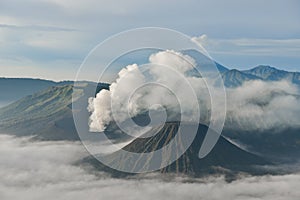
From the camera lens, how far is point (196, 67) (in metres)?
57.2

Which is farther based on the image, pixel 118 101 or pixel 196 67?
pixel 118 101

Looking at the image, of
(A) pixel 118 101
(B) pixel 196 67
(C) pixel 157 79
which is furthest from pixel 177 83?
(A) pixel 118 101

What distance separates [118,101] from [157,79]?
21623 mm

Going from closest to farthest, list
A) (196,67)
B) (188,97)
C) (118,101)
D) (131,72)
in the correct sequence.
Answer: (196,67) < (131,72) < (188,97) < (118,101)

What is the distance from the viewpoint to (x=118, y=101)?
88.6 m

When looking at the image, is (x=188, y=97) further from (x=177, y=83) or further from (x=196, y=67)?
(x=196, y=67)

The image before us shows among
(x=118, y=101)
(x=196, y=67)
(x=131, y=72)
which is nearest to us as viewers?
(x=196, y=67)

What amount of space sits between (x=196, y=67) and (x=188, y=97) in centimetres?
2444

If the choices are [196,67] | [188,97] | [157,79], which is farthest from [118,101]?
[196,67]

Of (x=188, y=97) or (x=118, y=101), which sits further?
(x=118, y=101)

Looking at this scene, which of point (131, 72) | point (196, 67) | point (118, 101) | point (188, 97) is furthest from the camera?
point (118, 101)

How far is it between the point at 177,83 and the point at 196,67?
1072 cm

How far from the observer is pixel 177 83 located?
67688mm

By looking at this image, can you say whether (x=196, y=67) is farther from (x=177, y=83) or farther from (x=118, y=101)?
(x=118, y=101)
